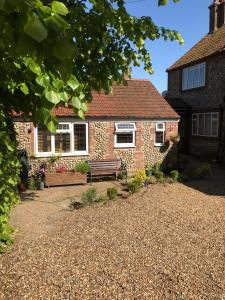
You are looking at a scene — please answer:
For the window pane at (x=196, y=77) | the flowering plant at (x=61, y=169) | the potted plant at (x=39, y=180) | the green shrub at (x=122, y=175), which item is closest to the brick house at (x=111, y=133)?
the flowering plant at (x=61, y=169)

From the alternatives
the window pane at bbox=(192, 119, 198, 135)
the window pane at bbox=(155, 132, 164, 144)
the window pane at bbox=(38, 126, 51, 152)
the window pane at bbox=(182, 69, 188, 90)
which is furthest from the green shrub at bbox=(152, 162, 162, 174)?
the window pane at bbox=(182, 69, 188, 90)

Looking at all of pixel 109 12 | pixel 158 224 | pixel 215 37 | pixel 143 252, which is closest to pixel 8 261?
pixel 143 252

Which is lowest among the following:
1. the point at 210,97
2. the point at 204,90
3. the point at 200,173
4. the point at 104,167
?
the point at 200,173

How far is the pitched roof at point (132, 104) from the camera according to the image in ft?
50.1

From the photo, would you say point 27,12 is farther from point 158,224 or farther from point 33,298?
A: point 158,224

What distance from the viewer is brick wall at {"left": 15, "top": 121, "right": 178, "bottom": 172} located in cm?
1376

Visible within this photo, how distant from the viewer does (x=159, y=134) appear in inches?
642

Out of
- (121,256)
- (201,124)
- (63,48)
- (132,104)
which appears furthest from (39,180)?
(201,124)

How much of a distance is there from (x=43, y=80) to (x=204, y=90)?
65.4 feet

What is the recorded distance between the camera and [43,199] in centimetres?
1094

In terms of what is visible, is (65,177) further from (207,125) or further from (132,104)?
(207,125)

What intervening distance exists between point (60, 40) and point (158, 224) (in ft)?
22.5

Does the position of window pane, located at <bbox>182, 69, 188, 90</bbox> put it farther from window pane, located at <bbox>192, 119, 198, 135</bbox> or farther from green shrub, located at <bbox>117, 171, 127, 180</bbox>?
green shrub, located at <bbox>117, 171, 127, 180</bbox>

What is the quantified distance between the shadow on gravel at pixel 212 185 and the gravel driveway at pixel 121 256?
241 centimetres
